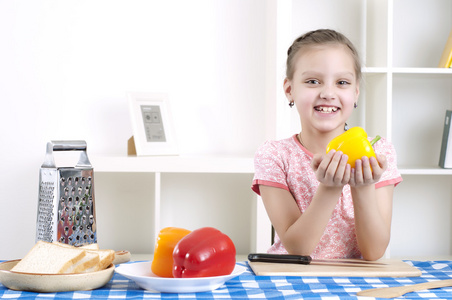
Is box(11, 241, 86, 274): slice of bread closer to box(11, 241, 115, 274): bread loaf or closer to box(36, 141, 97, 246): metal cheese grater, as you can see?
box(11, 241, 115, 274): bread loaf

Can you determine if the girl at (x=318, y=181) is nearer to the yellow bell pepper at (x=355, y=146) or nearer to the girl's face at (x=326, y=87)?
the girl's face at (x=326, y=87)

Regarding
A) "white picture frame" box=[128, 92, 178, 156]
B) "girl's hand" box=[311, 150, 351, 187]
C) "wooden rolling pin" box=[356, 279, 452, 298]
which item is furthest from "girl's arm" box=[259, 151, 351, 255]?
"white picture frame" box=[128, 92, 178, 156]

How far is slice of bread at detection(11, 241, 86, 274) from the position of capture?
0.88m

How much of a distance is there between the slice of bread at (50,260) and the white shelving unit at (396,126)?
1.49 metres

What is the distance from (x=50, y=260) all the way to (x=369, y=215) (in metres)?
0.67

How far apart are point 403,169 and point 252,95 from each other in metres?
0.67

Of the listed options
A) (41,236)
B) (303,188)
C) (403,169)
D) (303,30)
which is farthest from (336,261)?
(303,30)

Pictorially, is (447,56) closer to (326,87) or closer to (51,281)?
(326,87)

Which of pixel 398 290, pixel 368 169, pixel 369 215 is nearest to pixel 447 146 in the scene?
pixel 369 215

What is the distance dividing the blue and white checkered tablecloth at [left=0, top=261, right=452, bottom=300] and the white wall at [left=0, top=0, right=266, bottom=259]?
154cm

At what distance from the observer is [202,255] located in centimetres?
88

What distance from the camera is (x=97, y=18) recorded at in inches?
97.7

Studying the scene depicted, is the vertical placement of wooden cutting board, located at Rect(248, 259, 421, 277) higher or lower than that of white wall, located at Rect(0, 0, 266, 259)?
lower

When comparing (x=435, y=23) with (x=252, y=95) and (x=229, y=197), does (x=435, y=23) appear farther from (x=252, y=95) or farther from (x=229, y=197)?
(x=229, y=197)
